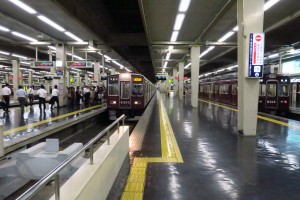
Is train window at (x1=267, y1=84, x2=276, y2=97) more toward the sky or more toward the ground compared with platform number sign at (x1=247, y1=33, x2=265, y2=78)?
more toward the ground

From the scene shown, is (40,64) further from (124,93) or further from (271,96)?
(271,96)

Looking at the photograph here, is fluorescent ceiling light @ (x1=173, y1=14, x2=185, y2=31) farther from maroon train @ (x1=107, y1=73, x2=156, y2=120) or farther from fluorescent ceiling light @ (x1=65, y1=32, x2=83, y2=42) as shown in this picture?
fluorescent ceiling light @ (x1=65, y1=32, x2=83, y2=42)

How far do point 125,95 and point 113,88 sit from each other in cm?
88

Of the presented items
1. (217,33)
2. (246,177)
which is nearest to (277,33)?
(217,33)

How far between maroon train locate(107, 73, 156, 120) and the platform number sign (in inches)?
391

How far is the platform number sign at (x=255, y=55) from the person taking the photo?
334 inches

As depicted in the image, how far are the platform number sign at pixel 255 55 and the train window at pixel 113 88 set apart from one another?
34.3 ft

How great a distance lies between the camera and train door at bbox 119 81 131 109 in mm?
17594

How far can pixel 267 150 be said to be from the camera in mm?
7039

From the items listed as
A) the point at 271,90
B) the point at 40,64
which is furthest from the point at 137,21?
the point at 271,90

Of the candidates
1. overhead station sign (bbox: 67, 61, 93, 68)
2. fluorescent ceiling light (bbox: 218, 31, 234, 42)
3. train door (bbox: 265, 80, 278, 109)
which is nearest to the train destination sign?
overhead station sign (bbox: 67, 61, 93, 68)

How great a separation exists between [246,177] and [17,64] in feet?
95.1

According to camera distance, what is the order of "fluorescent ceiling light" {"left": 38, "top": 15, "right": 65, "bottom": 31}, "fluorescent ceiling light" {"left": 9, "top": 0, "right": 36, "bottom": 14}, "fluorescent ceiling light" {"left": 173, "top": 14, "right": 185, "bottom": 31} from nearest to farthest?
1. "fluorescent ceiling light" {"left": 9, "top": 0, "right": 36, "bottom": 14}
2. "fluorescent ceiling light" {"left": 38, "top": 15, "right": 65, "bottom": 31}
3. "fluorescent ceiling light" {"left": 173, "top": 14, "right": 185, "bottom": 31}

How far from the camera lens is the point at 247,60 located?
861cm
